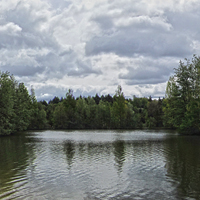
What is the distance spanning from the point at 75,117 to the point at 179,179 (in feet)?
372

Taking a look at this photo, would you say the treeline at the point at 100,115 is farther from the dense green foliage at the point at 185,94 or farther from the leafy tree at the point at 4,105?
the leafy tree at the point at 4,105

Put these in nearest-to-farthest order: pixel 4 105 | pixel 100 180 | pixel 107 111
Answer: pixel 100 180
pixel 4 105
pixel 107 111

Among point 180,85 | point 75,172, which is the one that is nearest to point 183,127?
point 180,85

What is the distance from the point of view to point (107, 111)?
12588 cm

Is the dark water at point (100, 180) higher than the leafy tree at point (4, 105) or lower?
lower

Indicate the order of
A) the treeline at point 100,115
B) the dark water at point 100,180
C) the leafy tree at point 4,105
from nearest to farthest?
1. the dark water at point 100,180
2. the leafy tree at point 4,105
3. the treeline at point 100,115

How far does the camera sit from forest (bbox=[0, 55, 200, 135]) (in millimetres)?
57656

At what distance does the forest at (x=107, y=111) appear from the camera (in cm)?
5766

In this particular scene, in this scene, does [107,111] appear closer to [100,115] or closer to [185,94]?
[100,115]

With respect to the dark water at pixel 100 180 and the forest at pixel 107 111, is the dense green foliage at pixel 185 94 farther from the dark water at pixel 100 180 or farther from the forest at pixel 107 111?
the dark water at pixel 100 180

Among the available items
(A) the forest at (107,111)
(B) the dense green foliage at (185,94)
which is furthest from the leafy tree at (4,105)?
(B) the dense green foliage at (185,94)

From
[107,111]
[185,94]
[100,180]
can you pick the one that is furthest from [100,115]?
[100,180]

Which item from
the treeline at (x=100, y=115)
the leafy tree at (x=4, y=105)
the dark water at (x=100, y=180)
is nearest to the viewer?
the dark water at (x=100, y=180)

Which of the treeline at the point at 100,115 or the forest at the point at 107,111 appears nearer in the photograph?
Answer: the forest at the point at 107,111
